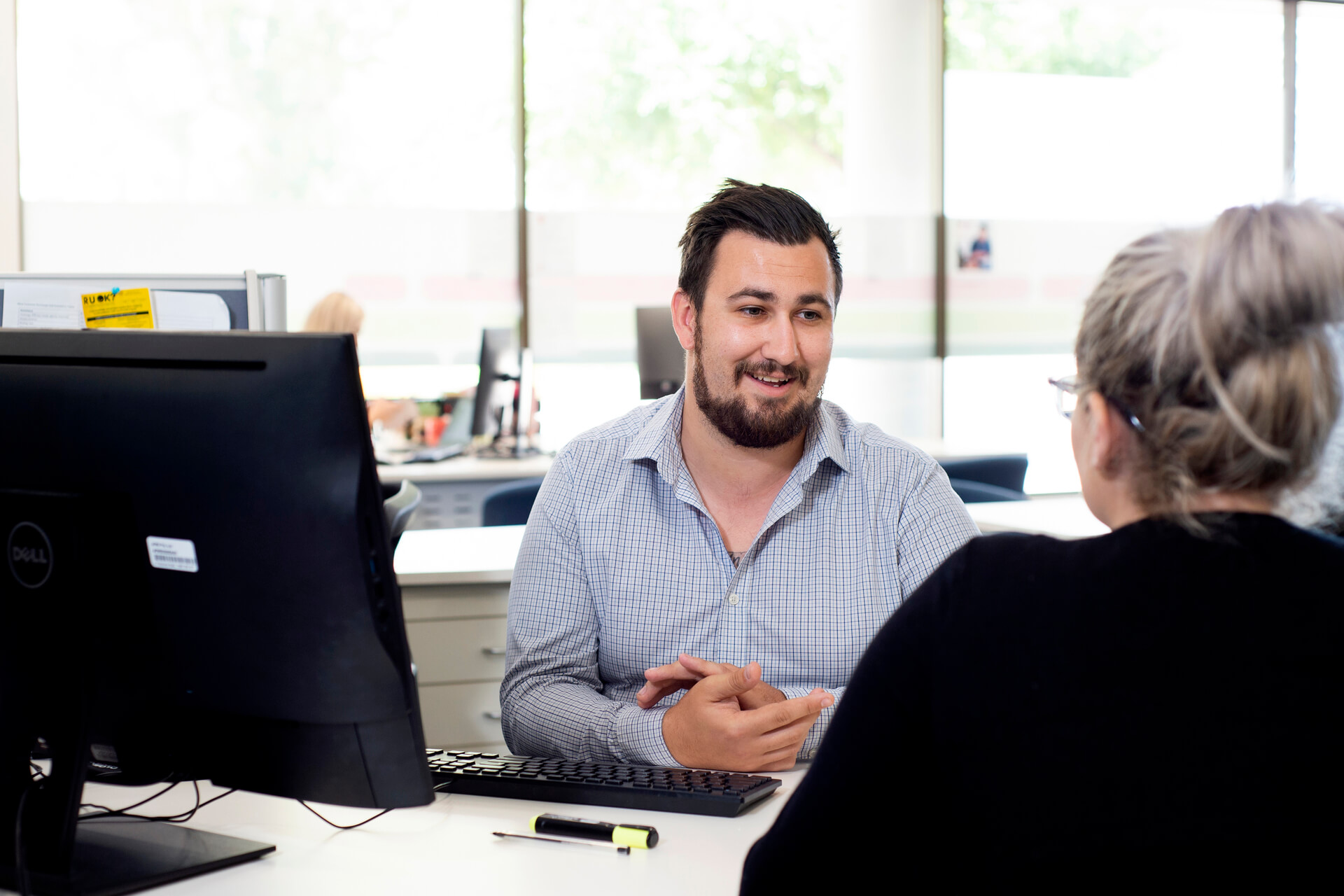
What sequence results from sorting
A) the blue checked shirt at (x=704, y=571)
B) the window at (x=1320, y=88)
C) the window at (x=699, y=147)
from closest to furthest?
the blue checked shirt at (x=704, y=571) < the window at (x=699, y=147) < the window at (x=1320, y=88)

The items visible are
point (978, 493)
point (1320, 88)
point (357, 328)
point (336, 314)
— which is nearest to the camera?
point (978, 493)

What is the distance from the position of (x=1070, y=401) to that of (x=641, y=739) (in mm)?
757

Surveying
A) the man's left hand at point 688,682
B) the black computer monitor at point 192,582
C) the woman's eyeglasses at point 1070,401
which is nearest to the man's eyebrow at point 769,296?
the man's left hand at point 688,682

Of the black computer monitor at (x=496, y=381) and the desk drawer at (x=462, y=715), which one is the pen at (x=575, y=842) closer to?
the desk drawer at (x=462, y=715)

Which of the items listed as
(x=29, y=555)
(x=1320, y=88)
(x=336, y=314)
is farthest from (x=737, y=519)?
(x=1320, y=88)

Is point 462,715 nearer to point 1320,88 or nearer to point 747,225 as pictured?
point 747,225

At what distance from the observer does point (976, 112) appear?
19.9 ft

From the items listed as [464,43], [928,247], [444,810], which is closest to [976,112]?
[928,247]

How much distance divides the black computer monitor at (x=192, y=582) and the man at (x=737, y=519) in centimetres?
59

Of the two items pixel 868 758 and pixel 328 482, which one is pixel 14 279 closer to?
pixel 328 482

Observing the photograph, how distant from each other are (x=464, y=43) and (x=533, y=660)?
4451 mm

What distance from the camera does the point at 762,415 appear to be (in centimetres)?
175

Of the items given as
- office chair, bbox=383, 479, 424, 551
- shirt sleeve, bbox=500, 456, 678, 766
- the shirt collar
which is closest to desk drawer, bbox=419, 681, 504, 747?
office chair, bbox=383, 479, 424, 551

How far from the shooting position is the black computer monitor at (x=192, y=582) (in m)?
0.96
